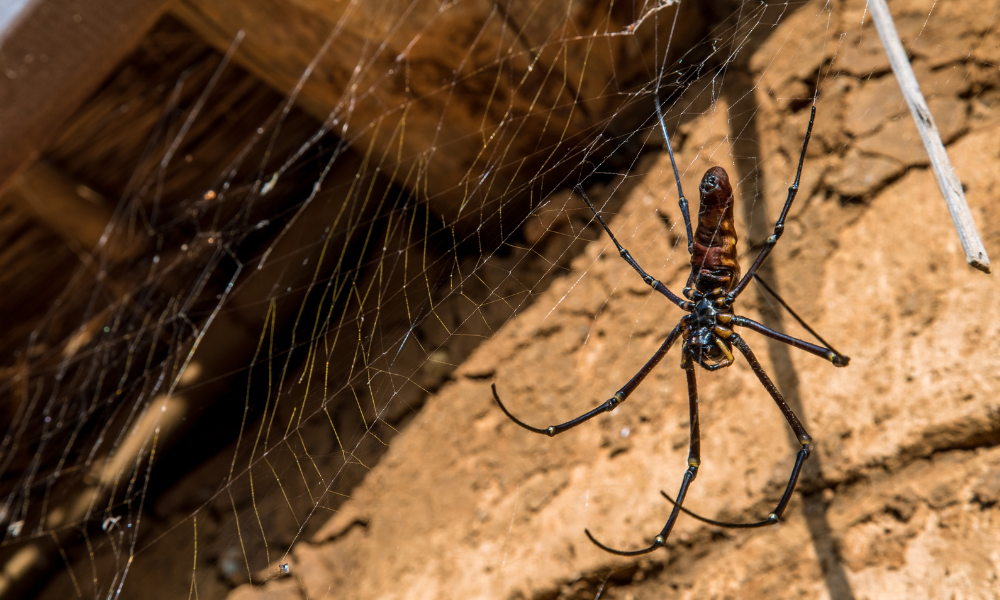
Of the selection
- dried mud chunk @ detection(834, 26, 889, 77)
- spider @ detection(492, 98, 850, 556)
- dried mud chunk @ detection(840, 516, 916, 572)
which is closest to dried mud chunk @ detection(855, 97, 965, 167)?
dried mud chunk @ detection(834, 26, 889, 77)

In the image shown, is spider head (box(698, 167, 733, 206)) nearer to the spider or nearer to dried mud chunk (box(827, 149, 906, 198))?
the spider

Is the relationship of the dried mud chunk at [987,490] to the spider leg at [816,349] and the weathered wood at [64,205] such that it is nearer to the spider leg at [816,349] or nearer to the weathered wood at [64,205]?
the spider leg at [816,349]

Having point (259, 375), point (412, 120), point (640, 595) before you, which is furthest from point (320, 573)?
point (412, 120)

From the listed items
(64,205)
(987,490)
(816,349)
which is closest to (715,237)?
(816,349)

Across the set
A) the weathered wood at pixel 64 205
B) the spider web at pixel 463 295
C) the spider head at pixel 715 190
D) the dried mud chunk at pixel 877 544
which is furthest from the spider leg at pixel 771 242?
the weathered wood at pixel 64 205

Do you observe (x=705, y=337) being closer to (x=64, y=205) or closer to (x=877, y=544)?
(x=877, y=544)

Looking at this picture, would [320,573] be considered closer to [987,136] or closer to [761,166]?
[761,166]
